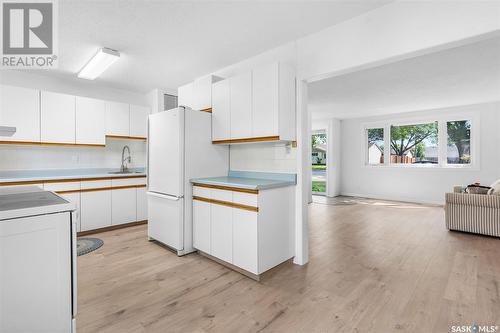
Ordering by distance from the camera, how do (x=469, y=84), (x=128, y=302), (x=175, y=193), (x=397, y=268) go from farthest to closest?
(x=469, y=84)
(x=175, y=193)
(x=397, y=268)
(x=128, y=302)

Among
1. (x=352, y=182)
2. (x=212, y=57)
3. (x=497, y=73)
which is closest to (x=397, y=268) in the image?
(x=212, y=57)

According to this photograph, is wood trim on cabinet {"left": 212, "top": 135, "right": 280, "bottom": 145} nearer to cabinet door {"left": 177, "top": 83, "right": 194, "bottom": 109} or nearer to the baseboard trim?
cabinet door {"left": 177, "top": 83, "right": 194, "bottom": 109}

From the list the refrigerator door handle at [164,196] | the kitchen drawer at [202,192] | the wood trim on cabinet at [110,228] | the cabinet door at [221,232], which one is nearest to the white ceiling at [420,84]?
the kitchen drawer at [202,192]

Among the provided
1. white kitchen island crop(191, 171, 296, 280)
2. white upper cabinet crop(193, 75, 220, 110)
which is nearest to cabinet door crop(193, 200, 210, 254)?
white kitchen island crop(191, 171, 296, 280)

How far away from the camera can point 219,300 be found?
2111 mm

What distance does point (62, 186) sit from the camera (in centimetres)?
364

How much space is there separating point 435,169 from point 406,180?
2.38ft

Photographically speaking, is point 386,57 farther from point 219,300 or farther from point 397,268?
point 219,300

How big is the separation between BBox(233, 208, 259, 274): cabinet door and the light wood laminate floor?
0.16 meters

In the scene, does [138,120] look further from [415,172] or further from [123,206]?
[415,172]

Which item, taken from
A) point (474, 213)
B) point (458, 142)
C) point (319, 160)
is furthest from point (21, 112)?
point (458, 142)

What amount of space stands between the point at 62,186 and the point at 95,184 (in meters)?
0.42

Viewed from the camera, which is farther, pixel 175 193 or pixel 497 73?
pixel 497 73

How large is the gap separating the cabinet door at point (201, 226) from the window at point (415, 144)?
649cm
